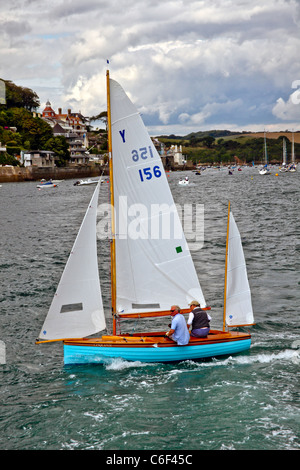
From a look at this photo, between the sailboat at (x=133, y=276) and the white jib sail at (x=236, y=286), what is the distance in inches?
1.4

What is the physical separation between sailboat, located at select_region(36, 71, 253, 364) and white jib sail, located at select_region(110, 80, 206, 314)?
33 mm

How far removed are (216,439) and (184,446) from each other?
34.4 inches

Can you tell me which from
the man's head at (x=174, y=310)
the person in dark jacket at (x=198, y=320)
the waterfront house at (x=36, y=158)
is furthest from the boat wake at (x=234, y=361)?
the waterfront house at (x=36, y=158)

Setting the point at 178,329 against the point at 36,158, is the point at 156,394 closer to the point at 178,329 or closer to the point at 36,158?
the point at 178,329

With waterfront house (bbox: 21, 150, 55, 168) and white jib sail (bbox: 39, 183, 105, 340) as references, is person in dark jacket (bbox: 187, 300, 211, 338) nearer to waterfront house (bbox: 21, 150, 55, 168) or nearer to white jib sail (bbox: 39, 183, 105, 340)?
white jib sail (bbox: 39, 183, 105, 340)

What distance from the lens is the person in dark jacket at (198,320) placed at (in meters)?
17.9

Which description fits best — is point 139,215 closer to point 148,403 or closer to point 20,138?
point 148,403

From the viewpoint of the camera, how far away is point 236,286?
63.5 feet

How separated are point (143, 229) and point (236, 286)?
155 inches

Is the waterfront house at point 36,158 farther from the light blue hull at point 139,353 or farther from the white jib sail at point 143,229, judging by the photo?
the light blue hull at point 139,353

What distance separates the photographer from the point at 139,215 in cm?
1836

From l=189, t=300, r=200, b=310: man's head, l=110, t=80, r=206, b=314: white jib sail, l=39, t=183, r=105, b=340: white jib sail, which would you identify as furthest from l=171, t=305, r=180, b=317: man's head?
l=39, t=183, r=105, b=340: white jib sail

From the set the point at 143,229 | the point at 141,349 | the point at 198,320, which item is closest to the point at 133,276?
the point at 143,229
